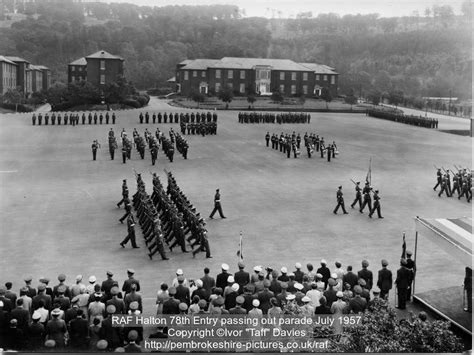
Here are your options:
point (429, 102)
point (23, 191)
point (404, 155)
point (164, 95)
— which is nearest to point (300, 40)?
point (164, 95)

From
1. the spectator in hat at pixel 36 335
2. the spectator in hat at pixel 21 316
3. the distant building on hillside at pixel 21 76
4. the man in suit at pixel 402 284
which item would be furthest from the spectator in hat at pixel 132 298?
the distant building on hillside at pixel 21 76

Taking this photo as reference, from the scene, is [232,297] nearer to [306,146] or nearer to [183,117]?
[306,146]

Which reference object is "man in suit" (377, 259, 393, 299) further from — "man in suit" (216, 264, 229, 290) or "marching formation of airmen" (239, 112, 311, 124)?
"marching formation of airmen" (239, 112, 311, 124)

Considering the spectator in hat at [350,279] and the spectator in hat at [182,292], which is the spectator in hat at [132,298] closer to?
the spectator in hat at [182,292]

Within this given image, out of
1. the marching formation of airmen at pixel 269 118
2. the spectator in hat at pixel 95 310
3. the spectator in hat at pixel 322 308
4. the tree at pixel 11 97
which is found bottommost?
the spectator in hat at pixel 95 310

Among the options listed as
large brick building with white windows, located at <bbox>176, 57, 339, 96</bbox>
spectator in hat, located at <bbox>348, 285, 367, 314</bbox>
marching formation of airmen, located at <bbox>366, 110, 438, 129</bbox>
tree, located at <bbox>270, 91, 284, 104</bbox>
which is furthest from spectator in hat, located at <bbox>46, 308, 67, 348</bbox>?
large brick building with white windows, located at <bbox>176, 57, 339, 96</bbox>

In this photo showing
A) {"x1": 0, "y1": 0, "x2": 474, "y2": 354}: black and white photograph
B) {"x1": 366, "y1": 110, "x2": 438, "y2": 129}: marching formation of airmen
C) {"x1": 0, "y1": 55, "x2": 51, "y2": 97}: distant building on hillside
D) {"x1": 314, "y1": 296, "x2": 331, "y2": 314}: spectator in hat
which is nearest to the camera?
{"x1": 0, "y1": 0, "x2": 474, "y2": 354}: black and white photograph
